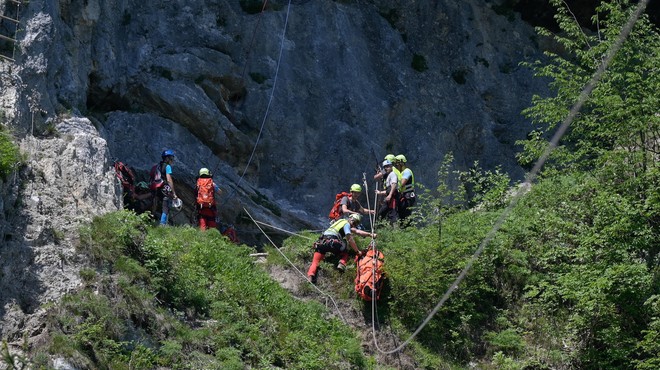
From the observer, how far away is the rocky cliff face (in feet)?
61.5

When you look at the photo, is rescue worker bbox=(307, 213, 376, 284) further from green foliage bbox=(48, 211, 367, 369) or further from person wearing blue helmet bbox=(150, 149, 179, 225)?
person wearing blue helmet bbox=(150, 149, 179, 225)

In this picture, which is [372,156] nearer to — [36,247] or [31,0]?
[31,0]

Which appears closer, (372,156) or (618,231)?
(618,231)

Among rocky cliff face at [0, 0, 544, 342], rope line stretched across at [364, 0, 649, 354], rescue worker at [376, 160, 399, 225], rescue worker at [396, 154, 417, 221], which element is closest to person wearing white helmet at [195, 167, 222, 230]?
rocky cliff face at [0, 0, 544, 342]

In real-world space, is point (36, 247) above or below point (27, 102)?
below

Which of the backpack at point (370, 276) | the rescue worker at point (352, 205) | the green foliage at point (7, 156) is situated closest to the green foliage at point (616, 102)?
the rescue worker at point (352, 205)

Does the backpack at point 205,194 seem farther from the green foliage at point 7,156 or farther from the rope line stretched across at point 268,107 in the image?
the green foliage at point 7,156

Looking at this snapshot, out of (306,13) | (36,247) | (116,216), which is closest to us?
(36,247)

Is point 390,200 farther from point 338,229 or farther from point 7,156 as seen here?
point 7,156

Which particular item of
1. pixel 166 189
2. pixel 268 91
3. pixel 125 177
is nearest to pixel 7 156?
pixel 125 177

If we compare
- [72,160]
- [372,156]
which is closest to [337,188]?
[372,156]

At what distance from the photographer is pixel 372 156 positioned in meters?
25.6

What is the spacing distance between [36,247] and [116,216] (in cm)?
181

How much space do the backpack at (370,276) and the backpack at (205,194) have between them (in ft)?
11.9
